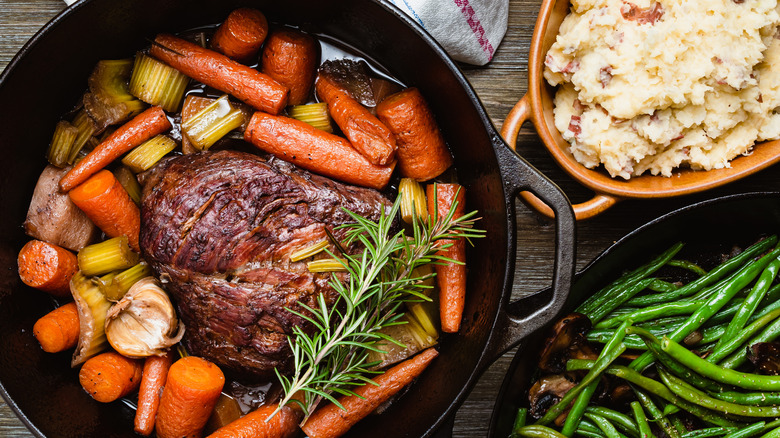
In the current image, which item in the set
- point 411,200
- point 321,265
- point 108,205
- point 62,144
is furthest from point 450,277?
point 62,144

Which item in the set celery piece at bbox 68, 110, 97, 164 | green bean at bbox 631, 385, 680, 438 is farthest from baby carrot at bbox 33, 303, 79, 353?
green bean at bbox 631, 385, 680, 438

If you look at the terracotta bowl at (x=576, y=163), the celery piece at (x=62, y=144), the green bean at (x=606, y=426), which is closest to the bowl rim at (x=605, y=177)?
the terracotta bowl at (x=576, y=163)

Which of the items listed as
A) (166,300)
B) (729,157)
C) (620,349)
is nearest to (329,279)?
(166,300)

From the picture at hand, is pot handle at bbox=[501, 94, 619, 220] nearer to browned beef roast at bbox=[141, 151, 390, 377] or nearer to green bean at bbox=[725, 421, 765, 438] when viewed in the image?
browned beef roast at bbox=[141, 151, 390, 377]

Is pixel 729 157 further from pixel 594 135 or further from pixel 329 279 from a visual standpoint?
pixel 329 279

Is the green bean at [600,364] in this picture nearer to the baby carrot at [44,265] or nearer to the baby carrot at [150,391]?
the baby carrot at [150,391]
